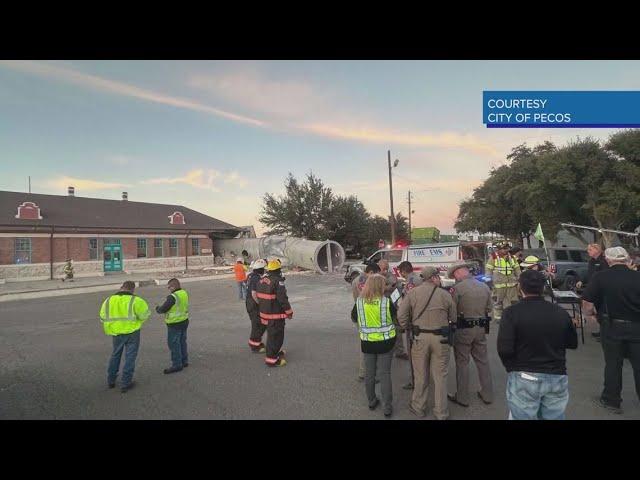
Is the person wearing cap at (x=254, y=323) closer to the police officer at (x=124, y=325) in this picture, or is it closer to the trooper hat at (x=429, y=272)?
the police officer at (x=124, y=325)

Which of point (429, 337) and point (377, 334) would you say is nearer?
point (429, 337)

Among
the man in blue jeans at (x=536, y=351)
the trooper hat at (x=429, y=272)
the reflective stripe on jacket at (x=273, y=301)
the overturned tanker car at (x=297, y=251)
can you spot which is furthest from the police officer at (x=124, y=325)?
the overturned tanker car at (x=297, y=251)

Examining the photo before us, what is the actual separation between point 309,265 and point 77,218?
16995 mm

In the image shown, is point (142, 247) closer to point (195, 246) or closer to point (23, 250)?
point (195, 246)

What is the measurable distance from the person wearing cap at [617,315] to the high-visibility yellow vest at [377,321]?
8.12 feet

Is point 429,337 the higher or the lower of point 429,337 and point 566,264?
the higher

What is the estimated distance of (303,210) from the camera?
37.2 meters

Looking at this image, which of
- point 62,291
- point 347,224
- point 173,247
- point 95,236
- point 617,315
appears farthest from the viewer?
point 347,224

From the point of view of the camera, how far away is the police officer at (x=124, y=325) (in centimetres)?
509

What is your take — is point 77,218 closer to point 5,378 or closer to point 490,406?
point 5,378

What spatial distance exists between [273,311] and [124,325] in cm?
224

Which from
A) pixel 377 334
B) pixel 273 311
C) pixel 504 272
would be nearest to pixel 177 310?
pixel 273 311
